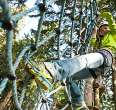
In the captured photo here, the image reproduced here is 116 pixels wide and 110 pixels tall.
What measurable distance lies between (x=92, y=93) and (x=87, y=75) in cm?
466

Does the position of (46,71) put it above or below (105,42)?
below

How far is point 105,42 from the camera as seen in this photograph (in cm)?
402

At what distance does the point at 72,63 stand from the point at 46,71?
0.35 meters

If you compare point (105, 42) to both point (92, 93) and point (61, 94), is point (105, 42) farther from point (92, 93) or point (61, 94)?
point (61, 94)

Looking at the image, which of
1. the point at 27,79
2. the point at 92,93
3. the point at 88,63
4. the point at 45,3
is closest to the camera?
the point at 45,3

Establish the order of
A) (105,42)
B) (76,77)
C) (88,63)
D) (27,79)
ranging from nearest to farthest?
(27,79), (88,63), (76,77), (105,42)

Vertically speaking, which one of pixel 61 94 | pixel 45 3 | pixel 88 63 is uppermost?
pixel 45 3

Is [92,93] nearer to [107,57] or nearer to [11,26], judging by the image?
[107,57]

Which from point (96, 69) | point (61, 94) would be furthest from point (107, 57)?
point (61, 94)

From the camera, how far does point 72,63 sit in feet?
10.1

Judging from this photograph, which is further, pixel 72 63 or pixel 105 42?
pixel 105 42

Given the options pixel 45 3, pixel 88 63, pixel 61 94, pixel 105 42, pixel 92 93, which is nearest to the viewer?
pixel 45 3

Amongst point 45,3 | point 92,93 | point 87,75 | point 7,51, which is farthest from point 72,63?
point 92,93

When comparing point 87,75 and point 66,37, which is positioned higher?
point 66,37
